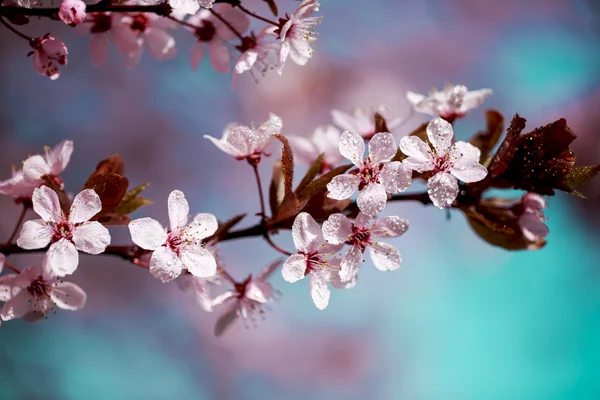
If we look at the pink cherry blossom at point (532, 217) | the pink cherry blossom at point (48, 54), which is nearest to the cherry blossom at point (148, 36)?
the pink cherry blossom at point (48, 54)

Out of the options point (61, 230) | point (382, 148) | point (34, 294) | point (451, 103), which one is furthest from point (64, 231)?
point (451, 103)

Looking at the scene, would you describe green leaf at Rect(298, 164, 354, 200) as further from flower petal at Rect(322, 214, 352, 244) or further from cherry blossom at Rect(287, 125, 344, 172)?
cherry blossom at Rect(287, 125, 344, 172)

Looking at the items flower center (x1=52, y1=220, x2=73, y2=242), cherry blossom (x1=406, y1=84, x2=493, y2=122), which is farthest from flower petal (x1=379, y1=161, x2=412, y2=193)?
flower center (x1=52, y1=220, x2=73, y2=242)

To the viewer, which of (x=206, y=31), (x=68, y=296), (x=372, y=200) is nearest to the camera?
(x=372, y=200)

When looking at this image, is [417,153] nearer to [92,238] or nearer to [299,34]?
[299,34]

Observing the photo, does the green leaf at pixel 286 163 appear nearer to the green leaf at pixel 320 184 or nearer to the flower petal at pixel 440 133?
the green leaf at pixel 320 184

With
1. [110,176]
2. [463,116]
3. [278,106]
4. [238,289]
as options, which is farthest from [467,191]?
[278,106]
